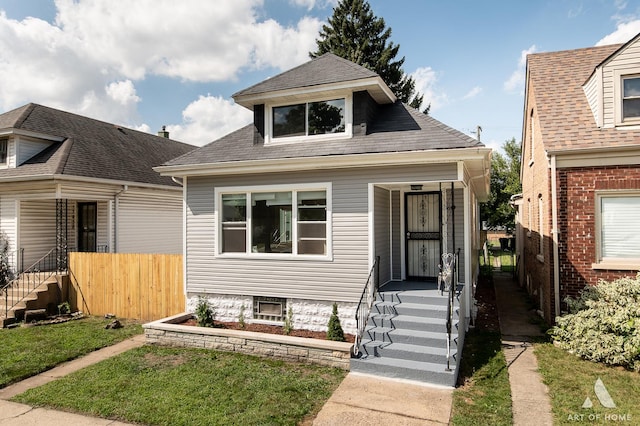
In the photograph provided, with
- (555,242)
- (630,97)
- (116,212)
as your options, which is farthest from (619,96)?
(116,212)

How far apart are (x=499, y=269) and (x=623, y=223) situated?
44.0ft

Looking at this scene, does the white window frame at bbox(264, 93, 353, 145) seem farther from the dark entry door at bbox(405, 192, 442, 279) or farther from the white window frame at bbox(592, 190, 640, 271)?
the white window frame at bbox(592, 190, 640, 271)

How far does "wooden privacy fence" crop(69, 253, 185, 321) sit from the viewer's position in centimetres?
1008

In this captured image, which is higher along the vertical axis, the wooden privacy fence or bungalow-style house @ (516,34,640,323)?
bungalow-style house @ (516,34,640,323)

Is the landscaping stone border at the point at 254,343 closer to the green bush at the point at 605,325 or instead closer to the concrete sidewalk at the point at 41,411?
the concrete sidewalk at the point at 41,411

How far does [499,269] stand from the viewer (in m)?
20.3

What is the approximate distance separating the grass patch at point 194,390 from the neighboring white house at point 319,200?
2.00 m

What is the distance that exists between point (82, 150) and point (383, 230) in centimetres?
1194

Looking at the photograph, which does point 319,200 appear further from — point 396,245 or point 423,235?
point 423,235

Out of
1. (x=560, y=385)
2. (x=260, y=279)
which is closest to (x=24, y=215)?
(x=260, y=279)

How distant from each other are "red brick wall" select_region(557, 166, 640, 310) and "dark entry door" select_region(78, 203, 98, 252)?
14425mm

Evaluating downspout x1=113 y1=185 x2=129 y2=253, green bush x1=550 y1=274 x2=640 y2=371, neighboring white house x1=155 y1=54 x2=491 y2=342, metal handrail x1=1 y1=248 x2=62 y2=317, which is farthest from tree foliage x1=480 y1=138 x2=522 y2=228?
metal handrail x1=1 y1=248 x2=62 y2=317

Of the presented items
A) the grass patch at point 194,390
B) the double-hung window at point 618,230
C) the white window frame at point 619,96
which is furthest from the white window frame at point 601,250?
the grass patch at point 194,390

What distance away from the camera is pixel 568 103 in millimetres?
9172
